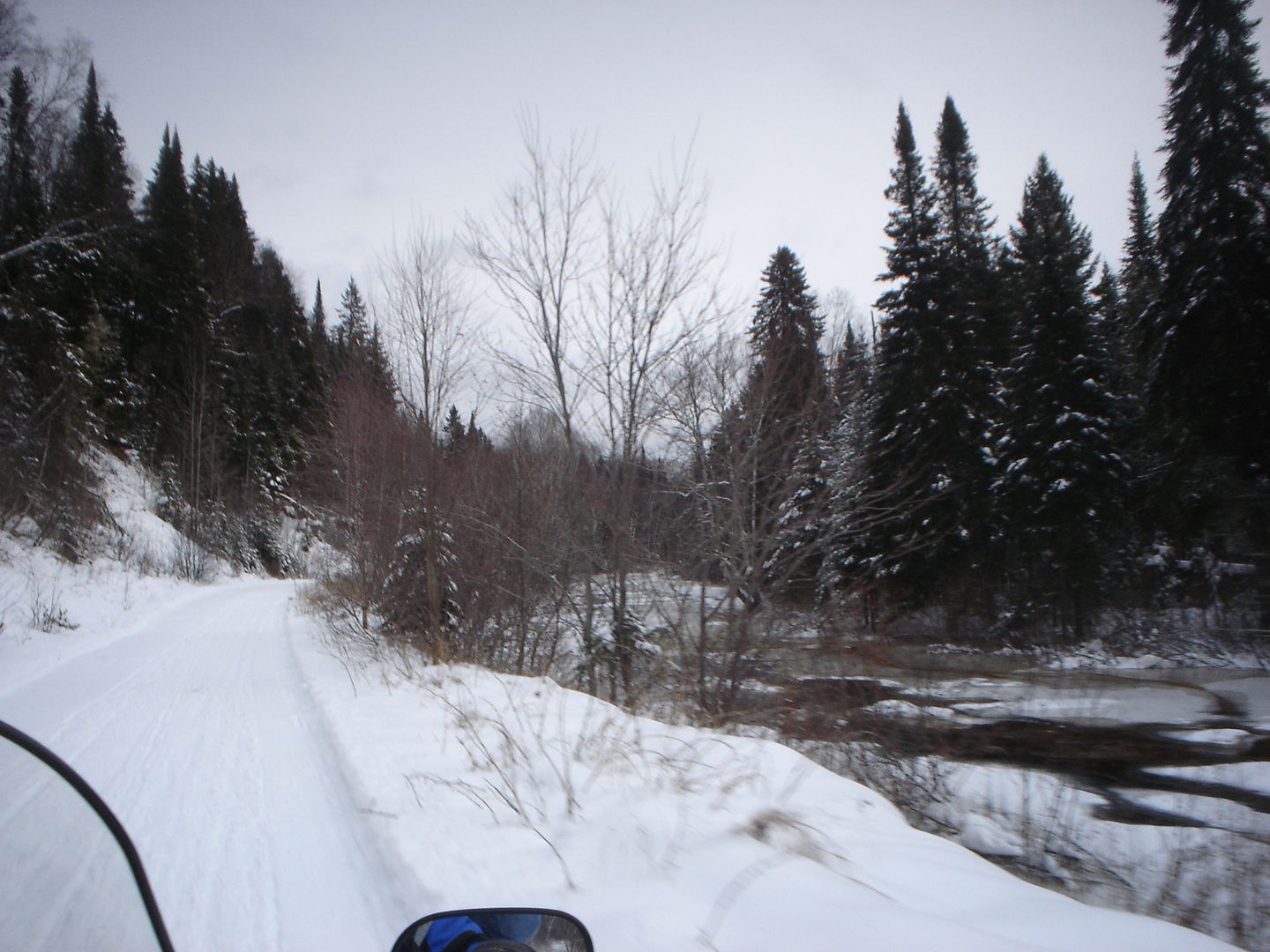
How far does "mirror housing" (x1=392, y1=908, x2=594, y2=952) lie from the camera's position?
59.9 inches

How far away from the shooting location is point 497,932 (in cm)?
161

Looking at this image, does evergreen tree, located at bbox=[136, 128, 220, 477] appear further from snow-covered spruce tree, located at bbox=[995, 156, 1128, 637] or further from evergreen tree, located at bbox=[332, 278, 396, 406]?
snow-covered spruce tree, located at bbox=[995, 156, 1128, 637]

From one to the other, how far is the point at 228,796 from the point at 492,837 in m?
2.10

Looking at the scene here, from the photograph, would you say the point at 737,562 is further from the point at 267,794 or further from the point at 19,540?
the point at 19,540

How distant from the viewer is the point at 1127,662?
17531 mm

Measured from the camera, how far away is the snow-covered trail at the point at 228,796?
2.98m

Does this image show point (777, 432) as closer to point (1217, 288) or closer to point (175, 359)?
point (1217, 288)

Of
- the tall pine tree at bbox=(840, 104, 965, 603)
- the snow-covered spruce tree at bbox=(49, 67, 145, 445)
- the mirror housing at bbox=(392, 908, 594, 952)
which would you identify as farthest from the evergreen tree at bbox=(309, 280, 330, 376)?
the mirror housing at bbox=(392, 908, 594, 952)

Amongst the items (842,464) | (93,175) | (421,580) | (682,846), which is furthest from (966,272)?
(93,175)

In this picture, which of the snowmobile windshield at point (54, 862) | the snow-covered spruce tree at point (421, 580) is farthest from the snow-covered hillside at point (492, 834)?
the snow-covered spruce tree at point (421, 580)

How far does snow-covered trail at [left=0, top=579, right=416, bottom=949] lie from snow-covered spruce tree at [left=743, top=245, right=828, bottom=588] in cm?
493

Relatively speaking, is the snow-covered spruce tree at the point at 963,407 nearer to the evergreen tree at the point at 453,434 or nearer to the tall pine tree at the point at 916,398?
the tall pine tree at the point at 916,398

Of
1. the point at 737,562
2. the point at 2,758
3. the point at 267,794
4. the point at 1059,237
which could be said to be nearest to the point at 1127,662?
the point at 1059,237

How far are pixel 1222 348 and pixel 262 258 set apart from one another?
7460cm
